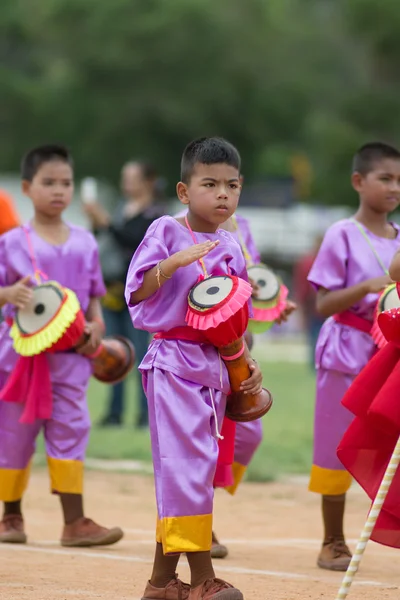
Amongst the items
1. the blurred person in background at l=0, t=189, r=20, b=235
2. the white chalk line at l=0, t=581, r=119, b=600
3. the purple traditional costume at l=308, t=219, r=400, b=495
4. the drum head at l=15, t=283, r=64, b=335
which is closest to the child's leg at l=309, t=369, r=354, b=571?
the purple traditional costume at l=308, t=219, r=400, b=495

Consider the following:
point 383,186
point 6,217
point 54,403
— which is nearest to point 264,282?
point 383,186

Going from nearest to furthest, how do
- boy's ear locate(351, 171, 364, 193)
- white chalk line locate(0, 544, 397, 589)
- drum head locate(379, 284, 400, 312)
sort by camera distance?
white chalk line locate(0, 544, 397, 589) < drum head locate(379, 284, 400, 312) < boy's ear locate(351, 171, 364, 193)

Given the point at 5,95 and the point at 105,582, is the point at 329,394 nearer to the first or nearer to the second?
the point at 105,582

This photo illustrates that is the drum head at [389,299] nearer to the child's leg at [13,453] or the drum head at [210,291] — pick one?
the drum head at [210,291]

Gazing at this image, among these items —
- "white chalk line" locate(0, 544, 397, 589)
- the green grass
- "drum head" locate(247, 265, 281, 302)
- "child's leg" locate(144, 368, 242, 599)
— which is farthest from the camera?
the green grass

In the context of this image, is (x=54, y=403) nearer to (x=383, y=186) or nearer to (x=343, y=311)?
(x=343, y=311)

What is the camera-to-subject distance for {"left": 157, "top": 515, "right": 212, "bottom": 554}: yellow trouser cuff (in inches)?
197

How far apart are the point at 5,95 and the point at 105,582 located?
138 feet

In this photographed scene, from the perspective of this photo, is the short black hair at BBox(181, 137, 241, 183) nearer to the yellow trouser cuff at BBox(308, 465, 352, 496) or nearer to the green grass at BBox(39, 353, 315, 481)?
the yellow trouser cuff at BBox(308, 465, 352, 496)

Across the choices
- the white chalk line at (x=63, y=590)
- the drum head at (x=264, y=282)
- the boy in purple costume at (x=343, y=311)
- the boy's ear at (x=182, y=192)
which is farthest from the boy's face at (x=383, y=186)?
the white chalk line at (x=63, y=590)

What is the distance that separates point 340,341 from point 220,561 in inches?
47.7

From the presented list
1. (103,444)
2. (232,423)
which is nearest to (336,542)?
(232,423)

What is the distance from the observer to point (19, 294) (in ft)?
21.5

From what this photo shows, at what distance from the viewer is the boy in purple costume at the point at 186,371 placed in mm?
5027
